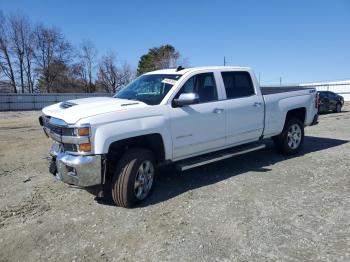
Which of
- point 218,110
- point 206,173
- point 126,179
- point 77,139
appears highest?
point 218,110

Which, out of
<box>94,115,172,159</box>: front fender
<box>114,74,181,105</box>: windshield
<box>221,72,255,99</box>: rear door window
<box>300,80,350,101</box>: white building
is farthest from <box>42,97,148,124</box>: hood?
<box>300,80,350,101</box>: white building

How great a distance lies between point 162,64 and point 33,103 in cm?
2796

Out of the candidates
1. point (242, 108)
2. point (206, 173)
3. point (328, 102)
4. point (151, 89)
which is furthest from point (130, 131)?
point (328, 102)

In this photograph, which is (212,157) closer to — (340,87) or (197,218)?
(197,218)

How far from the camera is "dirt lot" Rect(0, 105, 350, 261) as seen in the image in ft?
12.4

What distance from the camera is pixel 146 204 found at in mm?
5074

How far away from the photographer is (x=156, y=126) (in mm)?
5102

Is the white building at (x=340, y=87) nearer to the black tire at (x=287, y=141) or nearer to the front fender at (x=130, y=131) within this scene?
the black tire at (x=287, y=141)

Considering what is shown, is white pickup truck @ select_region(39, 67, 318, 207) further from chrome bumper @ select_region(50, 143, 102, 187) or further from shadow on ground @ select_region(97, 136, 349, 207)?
shadow on ground @ select_region(97, 136, 349, 207)

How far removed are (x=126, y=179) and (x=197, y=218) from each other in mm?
1093

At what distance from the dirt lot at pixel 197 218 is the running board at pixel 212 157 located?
0.40 m

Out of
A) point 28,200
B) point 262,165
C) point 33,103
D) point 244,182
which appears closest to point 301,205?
point 244,182

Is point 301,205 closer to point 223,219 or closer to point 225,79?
point 223,219

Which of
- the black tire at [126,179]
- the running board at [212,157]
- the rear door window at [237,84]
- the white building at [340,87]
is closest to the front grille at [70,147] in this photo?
the black tire at [126,179]
